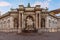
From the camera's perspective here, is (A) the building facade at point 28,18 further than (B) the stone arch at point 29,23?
Yes

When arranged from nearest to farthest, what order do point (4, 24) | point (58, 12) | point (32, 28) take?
1. point (32, 28)
2. point (4, 24)
3. point (58, 12)

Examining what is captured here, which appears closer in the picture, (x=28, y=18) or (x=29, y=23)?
(x=29, y=23)

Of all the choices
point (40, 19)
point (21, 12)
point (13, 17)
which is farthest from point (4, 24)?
point (40, 19)

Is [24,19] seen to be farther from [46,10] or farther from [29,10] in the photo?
[46,10]

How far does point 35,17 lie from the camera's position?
5634 centimetres

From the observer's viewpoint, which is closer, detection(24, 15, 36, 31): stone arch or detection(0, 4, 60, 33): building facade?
detection(24, 15, 36, 31): stone arch

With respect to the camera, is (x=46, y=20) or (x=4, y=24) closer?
(x=46, y=20)

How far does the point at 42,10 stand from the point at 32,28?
691 centimetres

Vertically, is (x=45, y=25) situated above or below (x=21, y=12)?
below

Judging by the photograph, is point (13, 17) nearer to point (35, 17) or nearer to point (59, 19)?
point (35, 17)

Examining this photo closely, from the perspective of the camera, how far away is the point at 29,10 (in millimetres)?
56594

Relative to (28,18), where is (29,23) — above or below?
below

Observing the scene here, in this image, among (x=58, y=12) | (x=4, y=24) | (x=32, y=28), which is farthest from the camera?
(x=58, y=12)

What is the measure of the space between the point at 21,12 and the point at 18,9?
1.69 metres
